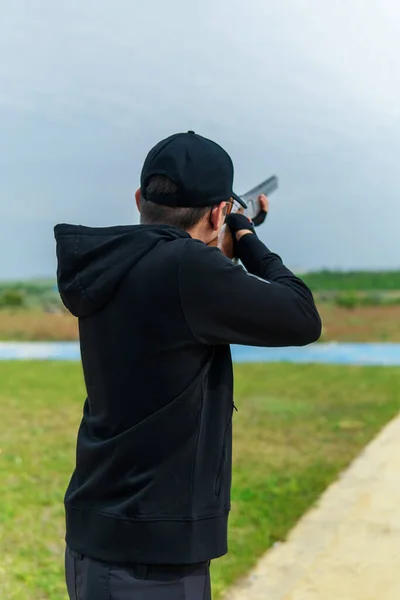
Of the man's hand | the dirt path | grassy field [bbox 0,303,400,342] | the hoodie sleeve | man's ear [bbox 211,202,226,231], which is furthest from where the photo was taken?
grassy field [bbox 0,303,400,342]

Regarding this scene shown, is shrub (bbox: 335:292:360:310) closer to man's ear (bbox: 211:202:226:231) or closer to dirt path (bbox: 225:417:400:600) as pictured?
dirt path (bbox: 225:417:400:600)

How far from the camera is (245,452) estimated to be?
5.27 meters

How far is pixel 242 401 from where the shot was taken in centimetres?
773

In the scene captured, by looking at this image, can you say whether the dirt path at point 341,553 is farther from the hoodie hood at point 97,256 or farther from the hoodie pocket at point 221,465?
the hoodie hood at point 97,256

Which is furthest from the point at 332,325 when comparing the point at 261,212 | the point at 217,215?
the point at 217,215

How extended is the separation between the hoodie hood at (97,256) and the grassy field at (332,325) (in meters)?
9.91

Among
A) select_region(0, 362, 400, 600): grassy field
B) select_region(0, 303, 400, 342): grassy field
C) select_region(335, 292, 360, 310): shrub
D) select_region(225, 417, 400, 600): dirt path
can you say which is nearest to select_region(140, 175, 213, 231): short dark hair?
select_region(225, 417, 400, 600): dirt path

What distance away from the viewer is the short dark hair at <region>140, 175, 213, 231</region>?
121 cm

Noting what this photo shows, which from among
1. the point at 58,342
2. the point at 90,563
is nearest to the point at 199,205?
the point at 90,563

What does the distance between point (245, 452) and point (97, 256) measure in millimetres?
4265

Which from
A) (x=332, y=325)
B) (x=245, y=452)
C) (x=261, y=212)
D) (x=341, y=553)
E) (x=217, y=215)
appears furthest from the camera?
(x=332, y=325)

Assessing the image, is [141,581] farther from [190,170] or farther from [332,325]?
[332,325]

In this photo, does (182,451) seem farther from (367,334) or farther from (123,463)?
(367,334)

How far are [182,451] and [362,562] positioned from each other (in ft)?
6.49
